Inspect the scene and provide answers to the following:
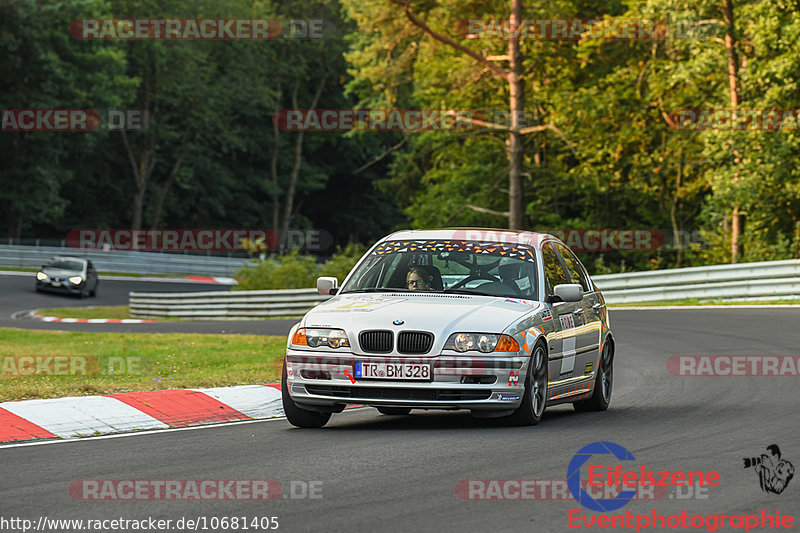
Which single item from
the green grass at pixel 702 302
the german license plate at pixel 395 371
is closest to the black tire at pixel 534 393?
the german license plate at pixel 395 371

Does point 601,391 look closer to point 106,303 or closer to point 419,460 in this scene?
point 419,460

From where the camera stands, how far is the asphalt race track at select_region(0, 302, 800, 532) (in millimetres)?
6520

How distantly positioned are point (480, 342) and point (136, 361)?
888 cm

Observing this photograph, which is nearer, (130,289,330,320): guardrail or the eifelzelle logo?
the eifelzelle logo

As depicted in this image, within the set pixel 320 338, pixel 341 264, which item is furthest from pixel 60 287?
pixel 320 338

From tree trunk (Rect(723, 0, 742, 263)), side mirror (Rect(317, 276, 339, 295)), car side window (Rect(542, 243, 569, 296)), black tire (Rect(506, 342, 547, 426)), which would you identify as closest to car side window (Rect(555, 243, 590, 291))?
car side window (Rect(542, 243, 569, 296))

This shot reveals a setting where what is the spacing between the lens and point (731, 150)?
32.4m

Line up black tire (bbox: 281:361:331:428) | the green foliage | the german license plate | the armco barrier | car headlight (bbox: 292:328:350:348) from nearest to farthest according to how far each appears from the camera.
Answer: the german license plate, car headlight (bbox: 292:328:350:348), black tire (bbox: 281:361:331:428), the armco barrier, the green foliage

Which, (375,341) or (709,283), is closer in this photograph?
(375,341)

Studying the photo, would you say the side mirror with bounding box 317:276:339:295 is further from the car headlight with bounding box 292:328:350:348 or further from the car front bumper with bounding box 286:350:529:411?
the car front bumper with bounding box 286:350:529:411

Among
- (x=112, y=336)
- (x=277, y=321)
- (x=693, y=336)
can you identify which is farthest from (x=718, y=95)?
(x=112, y=336)

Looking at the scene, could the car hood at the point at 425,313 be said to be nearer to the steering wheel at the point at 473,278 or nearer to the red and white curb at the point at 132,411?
the steering wheel at the point at 473,278

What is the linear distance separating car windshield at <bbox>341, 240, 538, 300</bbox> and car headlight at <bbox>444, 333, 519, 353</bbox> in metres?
1.02

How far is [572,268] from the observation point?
12.1 metres
